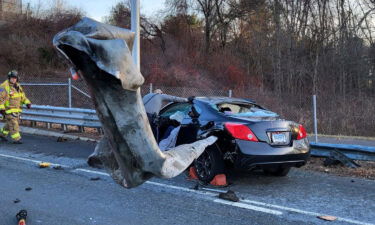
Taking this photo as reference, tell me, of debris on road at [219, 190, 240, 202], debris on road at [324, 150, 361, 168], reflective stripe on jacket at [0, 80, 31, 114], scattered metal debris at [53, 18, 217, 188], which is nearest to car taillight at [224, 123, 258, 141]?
debris on road at [219, 190, 240, 202]

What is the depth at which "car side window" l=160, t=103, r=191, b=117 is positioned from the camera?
625cm

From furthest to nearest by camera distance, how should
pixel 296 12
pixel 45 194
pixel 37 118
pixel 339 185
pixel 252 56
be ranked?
pixel 252 56, pixel 296 12, pixel 37 118, pixel 339 185, pixel 45 194

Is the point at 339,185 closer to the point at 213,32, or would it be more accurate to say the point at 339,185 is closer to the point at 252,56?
the point at 252,56

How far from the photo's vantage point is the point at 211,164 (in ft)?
18.2

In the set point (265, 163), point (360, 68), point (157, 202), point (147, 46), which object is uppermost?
point (147, 46)

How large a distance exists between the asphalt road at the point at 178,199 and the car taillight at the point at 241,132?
0.84 meters

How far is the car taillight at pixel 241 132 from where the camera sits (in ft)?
17.4

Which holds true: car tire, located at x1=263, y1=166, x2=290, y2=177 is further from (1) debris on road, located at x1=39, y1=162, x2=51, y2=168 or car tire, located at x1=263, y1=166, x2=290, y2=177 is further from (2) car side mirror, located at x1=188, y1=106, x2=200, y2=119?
(1) debris on road, located at x1=39, y1=162, x2=51, y2=168

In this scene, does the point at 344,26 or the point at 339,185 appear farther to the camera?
the point at 344,26

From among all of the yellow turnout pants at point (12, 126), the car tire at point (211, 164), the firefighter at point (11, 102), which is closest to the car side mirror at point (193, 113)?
the car tire at point (211, 164)

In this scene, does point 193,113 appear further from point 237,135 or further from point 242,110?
point 237,135

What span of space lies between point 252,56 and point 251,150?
21.7 m

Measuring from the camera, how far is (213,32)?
28.3 metres

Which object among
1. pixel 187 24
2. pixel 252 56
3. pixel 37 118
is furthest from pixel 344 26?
pixel 37 118
